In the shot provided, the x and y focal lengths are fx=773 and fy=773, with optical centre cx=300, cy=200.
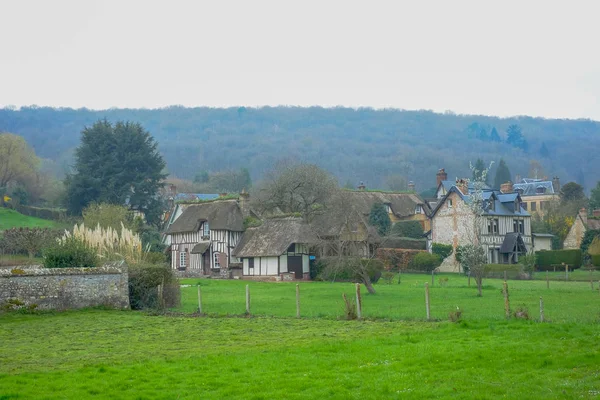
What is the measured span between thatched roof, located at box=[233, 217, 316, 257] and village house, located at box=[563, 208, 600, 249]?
2484 cm

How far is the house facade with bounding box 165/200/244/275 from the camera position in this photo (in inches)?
2115

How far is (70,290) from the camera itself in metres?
26.3

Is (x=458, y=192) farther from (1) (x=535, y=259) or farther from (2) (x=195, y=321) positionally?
(2) (x=195, y=321)

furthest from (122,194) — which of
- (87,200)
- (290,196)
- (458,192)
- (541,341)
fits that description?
(541,341)

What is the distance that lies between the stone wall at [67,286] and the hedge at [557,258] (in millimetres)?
35245

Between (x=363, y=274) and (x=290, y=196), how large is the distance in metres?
24.2

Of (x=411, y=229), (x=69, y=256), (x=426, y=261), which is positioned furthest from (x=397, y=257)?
(x=69, y=256)

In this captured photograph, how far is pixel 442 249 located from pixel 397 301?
2818 centimetres

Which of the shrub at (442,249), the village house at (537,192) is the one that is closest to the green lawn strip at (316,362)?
the shrub at (442,249)

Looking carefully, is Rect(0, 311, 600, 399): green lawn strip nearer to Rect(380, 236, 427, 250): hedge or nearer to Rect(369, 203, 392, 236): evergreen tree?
Rect(380, 236, 427, 250): hedge

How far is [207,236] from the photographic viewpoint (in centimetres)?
5531

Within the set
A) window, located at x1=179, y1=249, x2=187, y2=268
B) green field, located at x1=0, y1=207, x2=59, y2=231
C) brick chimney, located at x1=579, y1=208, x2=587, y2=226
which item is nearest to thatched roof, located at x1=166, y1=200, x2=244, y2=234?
window, located at x1=179, y1=249, x2=187, y2=268

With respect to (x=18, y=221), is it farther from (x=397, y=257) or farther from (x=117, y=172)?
(x=397, y=257)

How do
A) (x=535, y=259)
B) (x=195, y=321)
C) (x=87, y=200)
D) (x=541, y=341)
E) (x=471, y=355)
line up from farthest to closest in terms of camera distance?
(x=87, y=200) → (x=535, y=259) → (x=195, y=321) → (x=541, y=341) → (x=471, y=355)
